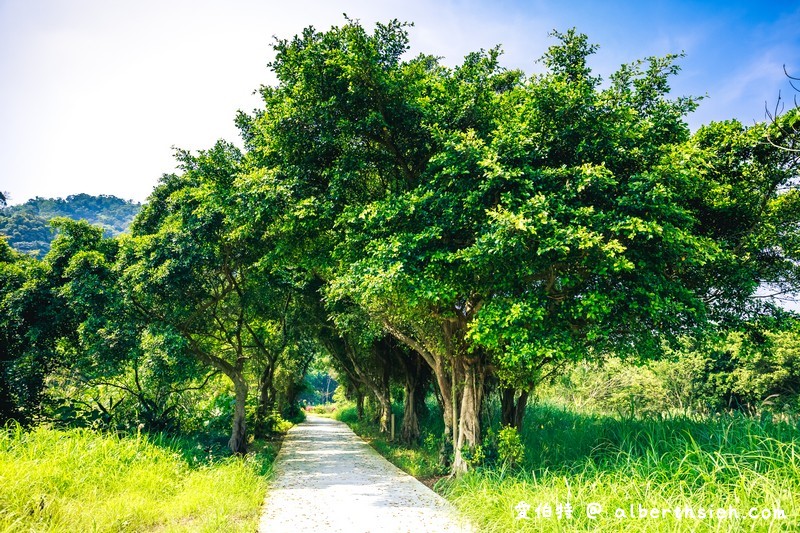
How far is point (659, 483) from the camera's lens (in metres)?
5.78

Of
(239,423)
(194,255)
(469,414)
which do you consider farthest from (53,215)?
(469,414)

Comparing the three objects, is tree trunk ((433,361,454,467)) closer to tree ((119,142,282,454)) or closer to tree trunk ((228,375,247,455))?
tree ((119,142,282,454))

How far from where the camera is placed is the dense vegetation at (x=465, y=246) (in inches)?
285

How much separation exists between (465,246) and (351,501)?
5208mm

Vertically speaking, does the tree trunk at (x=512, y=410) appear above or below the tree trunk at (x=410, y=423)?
above

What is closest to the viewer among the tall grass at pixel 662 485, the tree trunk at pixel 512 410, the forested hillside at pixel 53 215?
the tall grass at pixel 662 485

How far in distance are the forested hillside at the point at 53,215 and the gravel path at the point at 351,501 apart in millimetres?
77803

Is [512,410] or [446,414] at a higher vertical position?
[512,410]

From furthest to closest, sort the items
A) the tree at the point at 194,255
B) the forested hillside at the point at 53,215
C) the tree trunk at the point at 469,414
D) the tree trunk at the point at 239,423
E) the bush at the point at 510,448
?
the forested hillside at the point at 53,215
the tree trunk at the point at 239,423
the tree at the point at 194,255
the tree trunk at the point at 469,414
the bush at the point at 510,448

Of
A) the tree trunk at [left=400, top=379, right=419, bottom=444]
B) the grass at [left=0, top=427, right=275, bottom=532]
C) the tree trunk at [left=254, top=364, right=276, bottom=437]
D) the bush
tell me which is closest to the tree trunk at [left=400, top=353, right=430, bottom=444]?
the tree trunk at [left=400, top=379, right=419, bottom=444]

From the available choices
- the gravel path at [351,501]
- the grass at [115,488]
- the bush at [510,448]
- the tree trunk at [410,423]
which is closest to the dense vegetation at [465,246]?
the bush at [510,448]

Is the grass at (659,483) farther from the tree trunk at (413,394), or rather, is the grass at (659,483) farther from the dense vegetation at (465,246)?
the tree trunk at (413,394)

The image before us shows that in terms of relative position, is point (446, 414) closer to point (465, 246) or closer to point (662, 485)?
point (465, 246)

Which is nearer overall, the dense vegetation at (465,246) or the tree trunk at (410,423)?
the dense vegetation at (465,246)
